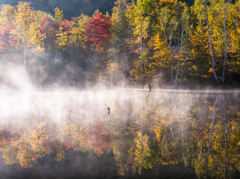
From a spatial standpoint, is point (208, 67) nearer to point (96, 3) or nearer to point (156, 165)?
point (156, 165)

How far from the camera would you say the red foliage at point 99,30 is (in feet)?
123

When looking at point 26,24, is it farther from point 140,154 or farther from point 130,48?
point 140,154

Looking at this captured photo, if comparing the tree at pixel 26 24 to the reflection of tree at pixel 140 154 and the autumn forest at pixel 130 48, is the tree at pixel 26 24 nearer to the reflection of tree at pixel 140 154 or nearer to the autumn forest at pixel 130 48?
the autumn forest at pixel 130 48

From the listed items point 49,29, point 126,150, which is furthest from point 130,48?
point 126,150

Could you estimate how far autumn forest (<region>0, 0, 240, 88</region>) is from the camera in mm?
27266

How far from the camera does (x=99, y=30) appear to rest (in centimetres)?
3747

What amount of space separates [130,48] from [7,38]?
23.6 metres

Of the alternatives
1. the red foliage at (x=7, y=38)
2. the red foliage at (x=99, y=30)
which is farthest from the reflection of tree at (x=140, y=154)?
the red foliage at (x=7, y=38)

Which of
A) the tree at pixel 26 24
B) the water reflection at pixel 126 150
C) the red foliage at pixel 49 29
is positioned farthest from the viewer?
the red foliage at pixel 49 29

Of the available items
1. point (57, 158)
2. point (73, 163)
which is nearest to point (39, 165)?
point (57, 158)

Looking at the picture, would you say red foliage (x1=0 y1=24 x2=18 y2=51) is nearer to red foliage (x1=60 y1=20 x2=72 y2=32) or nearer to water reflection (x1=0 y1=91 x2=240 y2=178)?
red foliage (x1=60 y1=20 x2=72 y2=32)

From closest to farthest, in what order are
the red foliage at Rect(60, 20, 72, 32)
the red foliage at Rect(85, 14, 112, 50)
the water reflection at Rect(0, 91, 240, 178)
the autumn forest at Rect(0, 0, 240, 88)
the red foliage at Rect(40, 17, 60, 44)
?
the water reflection at Rect(0, 91, 240, 178) < the autumn forest at Rect(0, 0, 240, 88) < the red foliage at Rect(85, 14, 112, 50) < the red foliage at Rect(40, 17, 60, 44) < the red foliage at Rect(60, 20, 72, 32)

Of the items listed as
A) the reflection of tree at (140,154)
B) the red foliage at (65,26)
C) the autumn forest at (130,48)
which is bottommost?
the reflection of tree at (140,154)

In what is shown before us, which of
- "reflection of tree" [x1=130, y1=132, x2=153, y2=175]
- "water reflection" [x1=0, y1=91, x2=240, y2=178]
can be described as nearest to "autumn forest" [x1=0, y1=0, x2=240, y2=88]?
"water reflection" [x1=0, y1=91, x2=240, y2=178]
